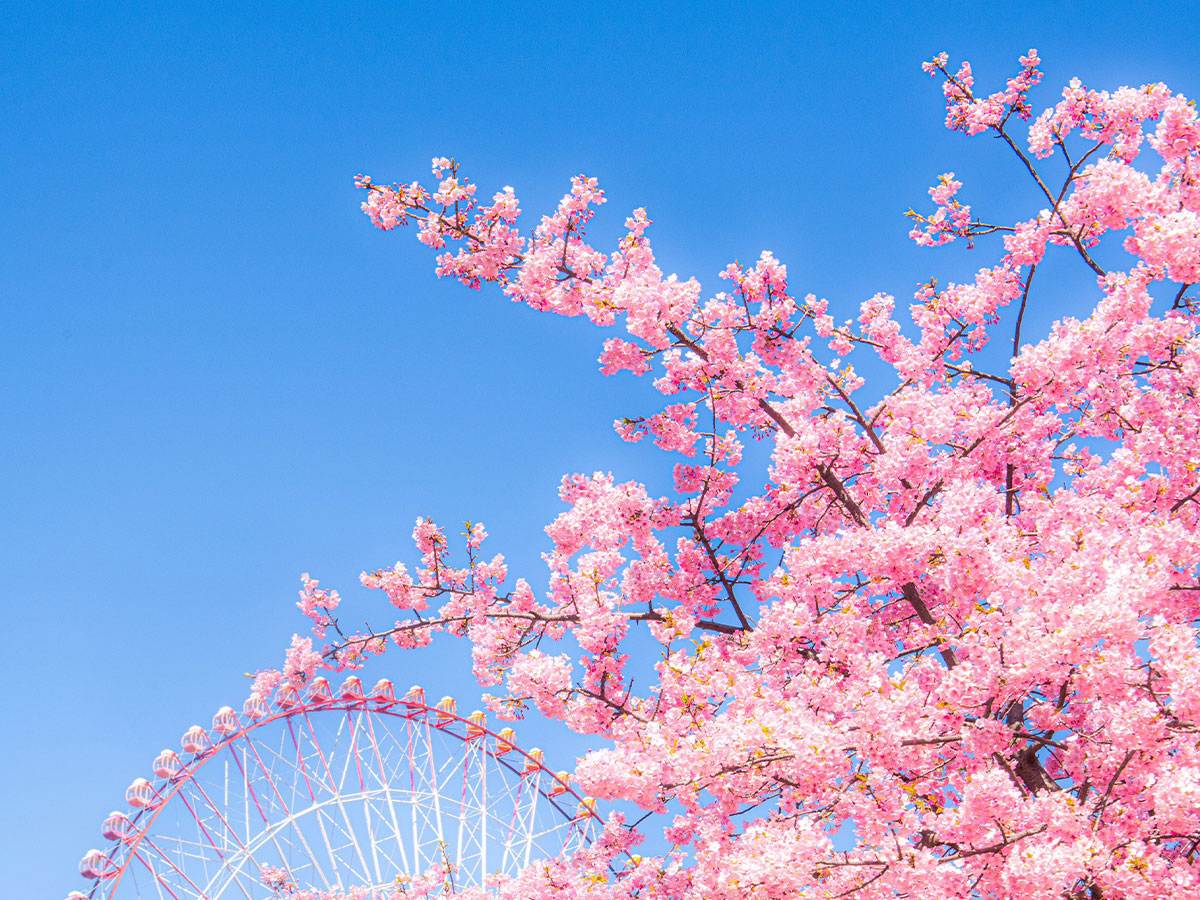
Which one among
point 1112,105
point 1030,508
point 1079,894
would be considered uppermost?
point 1112,105

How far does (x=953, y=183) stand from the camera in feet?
25.2

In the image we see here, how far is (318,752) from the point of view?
2319 centimetres

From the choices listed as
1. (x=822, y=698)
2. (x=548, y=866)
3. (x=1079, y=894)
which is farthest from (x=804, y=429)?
(x=548, y=866)

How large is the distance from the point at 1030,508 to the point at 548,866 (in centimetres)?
445

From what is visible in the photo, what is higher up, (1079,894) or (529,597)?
(529,597)

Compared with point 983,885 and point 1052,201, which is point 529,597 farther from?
point 1052,201

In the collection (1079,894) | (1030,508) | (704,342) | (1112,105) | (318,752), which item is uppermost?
(318,752)

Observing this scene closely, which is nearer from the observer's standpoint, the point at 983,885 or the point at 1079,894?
the point at 1079,894

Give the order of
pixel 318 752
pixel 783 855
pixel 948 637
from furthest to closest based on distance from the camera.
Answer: pixel 318 752 < pixel 948 637 < pixel 783 855

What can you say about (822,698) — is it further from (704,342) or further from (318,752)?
(318,752)

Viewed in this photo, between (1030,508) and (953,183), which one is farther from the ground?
(953,183)

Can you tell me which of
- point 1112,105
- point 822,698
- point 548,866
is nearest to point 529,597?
point 548,866

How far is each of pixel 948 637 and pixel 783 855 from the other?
150cm

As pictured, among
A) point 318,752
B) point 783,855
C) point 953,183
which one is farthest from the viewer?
point 318,752
